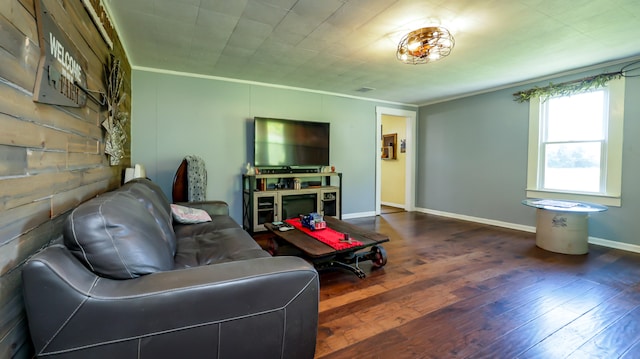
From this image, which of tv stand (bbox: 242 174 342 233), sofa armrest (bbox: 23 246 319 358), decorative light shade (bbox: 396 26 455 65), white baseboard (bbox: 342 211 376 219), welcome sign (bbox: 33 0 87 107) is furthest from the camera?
white baseboard (bbox: 342 211 376 219)

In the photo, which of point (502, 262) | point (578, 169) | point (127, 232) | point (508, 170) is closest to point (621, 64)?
point (578, 169)

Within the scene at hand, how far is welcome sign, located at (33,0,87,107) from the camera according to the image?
3.72 ft

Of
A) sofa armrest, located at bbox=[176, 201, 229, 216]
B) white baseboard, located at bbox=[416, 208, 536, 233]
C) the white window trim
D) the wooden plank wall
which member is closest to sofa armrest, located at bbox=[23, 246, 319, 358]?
the wooden plank wall

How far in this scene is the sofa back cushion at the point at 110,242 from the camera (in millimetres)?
1014

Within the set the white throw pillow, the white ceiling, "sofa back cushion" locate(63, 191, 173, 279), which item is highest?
the white ceiling

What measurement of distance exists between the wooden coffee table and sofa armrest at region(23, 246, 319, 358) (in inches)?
42.0

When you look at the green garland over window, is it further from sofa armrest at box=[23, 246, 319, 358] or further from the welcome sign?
the welcome sign

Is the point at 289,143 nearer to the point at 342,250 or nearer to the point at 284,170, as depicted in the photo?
the point at 284,170

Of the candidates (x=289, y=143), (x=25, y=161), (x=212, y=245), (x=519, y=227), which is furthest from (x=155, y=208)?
(x=519, y=227)

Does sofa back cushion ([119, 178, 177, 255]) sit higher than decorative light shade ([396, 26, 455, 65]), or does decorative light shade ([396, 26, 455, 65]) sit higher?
decorative light shade ([396, 26, 455, 65])

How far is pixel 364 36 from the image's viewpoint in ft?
9.18

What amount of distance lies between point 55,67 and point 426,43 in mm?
2734

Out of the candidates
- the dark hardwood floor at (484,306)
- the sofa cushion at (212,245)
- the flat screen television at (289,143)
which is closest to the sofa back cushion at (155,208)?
the sofa cushion at (212,245)

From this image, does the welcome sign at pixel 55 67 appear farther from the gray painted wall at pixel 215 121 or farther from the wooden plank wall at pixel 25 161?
the gray painted wall at pixel 215 121
